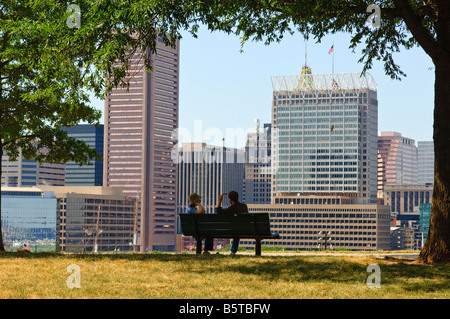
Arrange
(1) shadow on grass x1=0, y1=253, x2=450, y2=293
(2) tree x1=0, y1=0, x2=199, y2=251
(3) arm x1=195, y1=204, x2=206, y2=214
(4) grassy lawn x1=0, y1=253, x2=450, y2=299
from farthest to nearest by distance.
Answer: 1. (3) arm x1=195, y1=204, x2=206, y2=214
2. (2) tree x1=0, y1=0, x2=199, y2=251
3. (1) shadow on grass x1=0, y1=253, x2=450, y2=293
4. (4) grassy lawn x1=0, y1=253, x2=450, y2=299

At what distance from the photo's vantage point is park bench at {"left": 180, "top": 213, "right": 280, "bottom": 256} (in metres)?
19.9

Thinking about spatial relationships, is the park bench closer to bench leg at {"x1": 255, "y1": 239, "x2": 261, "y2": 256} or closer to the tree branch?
bench leg at {"x1": 255, "y1": 239, "x2": 261, "y2": 256}

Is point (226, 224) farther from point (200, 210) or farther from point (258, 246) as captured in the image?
point (200, 210)

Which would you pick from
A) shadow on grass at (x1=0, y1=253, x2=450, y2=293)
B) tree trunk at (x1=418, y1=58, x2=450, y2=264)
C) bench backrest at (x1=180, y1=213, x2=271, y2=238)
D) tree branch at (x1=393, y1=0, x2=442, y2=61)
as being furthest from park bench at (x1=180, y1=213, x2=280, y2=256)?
tree branch at (x1=393, y1=0, x2=442, y2=61)

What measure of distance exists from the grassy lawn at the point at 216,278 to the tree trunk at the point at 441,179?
87cm

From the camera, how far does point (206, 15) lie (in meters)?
20.1

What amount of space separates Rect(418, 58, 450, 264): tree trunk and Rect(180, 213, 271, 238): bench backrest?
433 cm

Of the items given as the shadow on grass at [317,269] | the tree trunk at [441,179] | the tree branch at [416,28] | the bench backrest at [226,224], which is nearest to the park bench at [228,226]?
the bench backrest at [226,224]

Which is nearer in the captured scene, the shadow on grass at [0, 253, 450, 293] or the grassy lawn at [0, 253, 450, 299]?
the grassy lawn at [0, 253, 450, 299]

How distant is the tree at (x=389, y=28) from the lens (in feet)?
62.7

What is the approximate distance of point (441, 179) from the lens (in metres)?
19.2

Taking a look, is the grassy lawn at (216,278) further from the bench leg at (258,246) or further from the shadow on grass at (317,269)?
the bench leg at (258,246)
